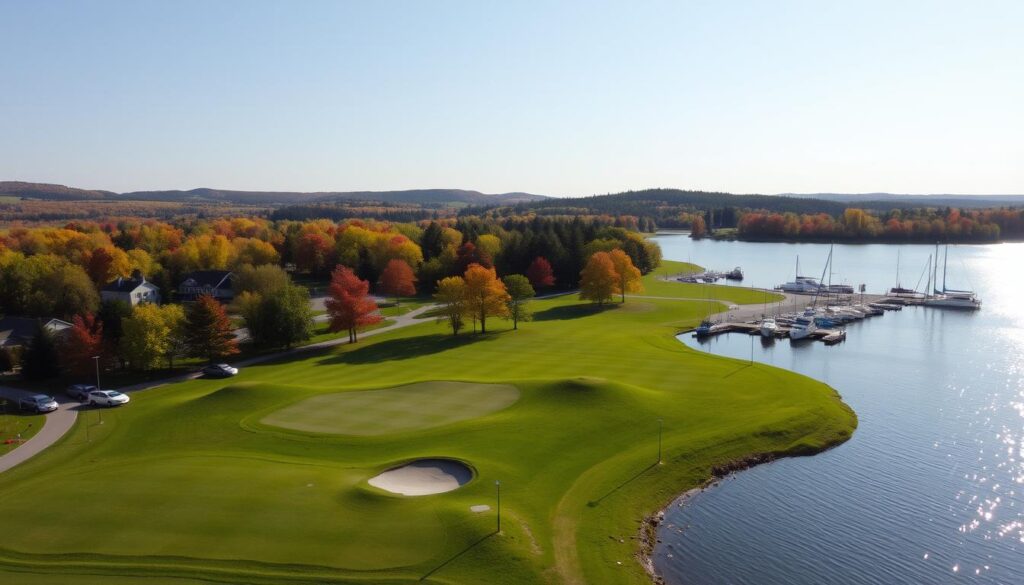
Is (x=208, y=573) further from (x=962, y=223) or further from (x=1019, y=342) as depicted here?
(x=962, y=223)

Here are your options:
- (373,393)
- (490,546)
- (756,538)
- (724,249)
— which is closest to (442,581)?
(490,546)

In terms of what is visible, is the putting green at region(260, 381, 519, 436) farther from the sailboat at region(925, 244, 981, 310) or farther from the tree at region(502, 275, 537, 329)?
the sailboat at region(925, 244, 981, 310)

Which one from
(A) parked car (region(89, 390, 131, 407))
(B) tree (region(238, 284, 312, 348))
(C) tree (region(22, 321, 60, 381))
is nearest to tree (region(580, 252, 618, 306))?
(B) tree (region(238, 284, 312, 348))

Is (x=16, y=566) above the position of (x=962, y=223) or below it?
below

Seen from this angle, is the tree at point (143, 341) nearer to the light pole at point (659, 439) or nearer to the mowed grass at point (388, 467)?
the mowed grass at point (388, 467)

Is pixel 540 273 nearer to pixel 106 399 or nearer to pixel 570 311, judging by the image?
pixel 570 311

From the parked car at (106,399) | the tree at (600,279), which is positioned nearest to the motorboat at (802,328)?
the tree at (600,279)

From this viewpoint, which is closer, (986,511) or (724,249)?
(986,511)
